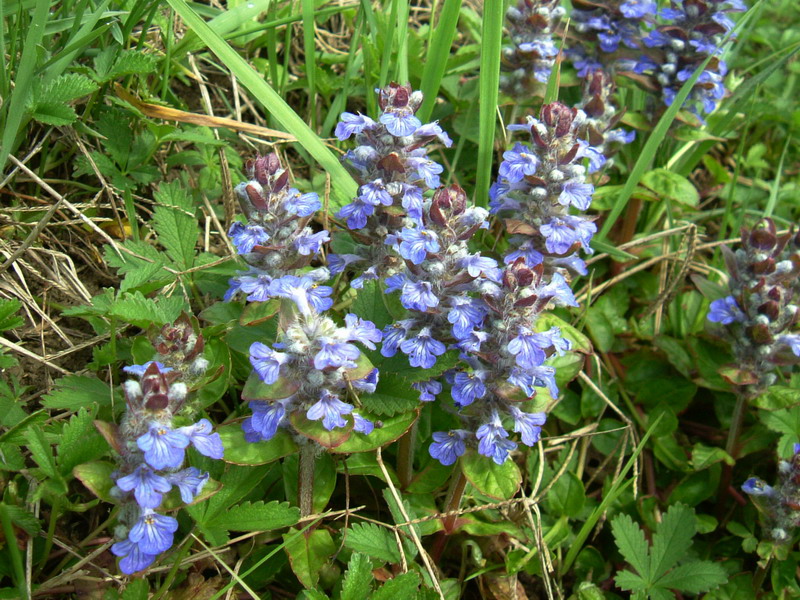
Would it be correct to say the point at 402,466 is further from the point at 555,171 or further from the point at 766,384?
the point at 766,384

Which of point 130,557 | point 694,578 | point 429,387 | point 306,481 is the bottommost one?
point 694,578

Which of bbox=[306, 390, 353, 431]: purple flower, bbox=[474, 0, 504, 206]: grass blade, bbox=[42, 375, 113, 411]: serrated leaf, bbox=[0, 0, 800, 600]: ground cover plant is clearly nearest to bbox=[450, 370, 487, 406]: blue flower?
A: bbox=[0, 0, 800, 600]: ground cover plant

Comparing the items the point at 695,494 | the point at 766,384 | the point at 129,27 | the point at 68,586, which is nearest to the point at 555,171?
the point at 766,384

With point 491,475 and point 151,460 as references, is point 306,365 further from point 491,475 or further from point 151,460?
point 491,475

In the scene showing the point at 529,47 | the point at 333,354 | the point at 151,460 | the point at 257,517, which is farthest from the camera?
the point at 529,47

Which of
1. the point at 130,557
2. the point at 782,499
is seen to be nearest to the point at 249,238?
the point at 130,557

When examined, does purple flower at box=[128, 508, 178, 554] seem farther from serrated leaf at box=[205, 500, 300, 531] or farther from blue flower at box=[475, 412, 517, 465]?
blue flower at box=[475, 412, 517, 465]
